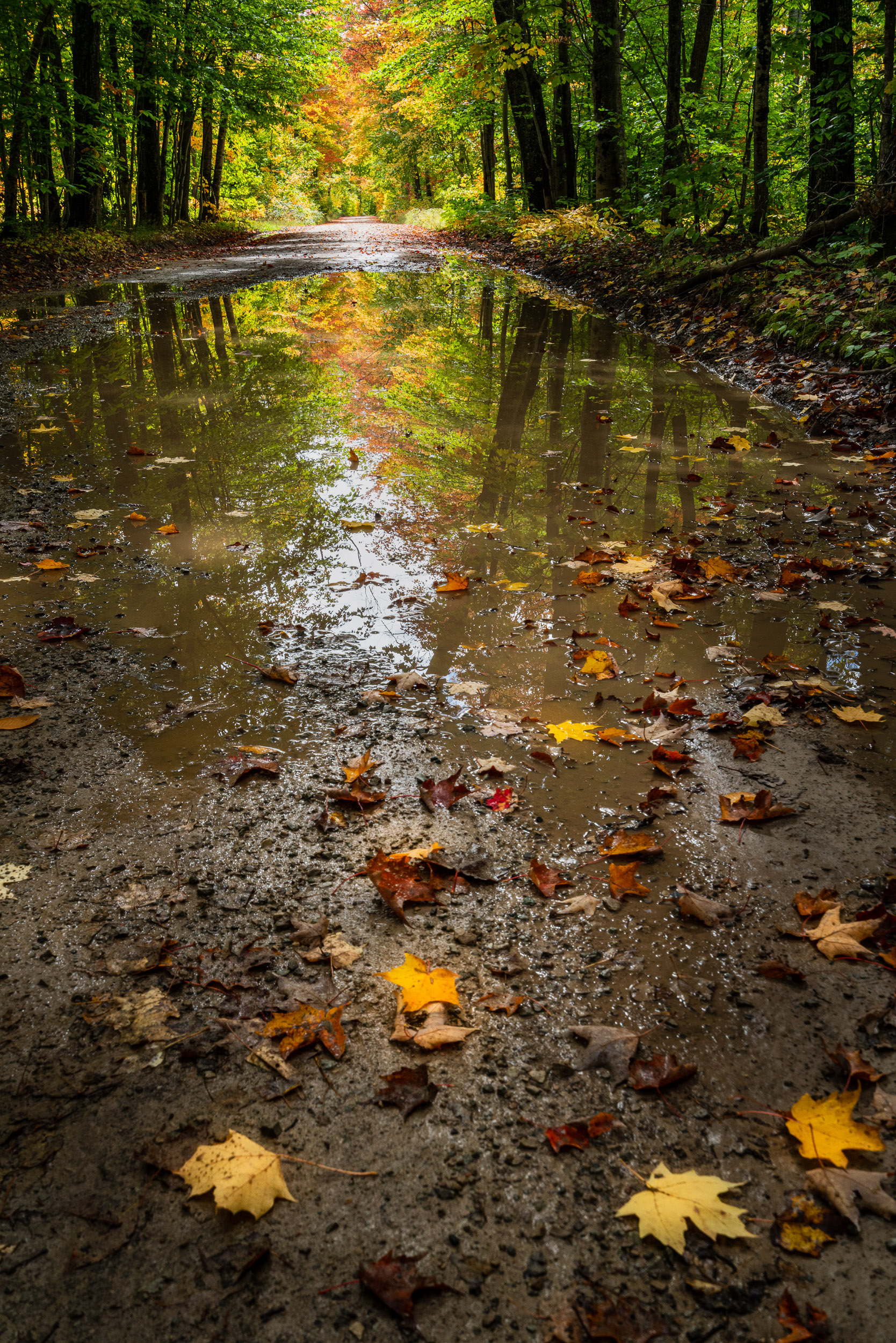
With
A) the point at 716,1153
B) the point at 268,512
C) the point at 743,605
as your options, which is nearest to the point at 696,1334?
the point at 716,1153

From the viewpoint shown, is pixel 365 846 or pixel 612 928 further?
pixel 365 846

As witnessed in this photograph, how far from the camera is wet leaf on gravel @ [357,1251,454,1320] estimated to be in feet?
4.17

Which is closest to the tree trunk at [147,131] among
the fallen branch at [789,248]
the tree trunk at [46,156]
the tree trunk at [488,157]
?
the tree trunk at [46,156]

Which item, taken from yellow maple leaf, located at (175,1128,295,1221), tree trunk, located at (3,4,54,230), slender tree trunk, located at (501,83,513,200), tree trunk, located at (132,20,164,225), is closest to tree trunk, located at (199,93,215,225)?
tree trunk, located at (132,20,164,225)

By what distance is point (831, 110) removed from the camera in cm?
857

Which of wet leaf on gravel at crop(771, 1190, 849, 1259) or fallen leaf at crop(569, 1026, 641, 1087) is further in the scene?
fallen leaf at crop(569, 1026, 641, 1087)

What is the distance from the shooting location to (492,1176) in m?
1.46

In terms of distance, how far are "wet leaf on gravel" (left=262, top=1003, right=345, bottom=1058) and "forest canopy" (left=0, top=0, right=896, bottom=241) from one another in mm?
7705

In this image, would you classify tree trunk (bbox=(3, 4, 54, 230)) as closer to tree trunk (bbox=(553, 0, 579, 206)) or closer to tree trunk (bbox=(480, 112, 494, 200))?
tree trunk (bbox=(553, 0, 579, 206))

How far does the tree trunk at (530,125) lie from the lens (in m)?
18.0

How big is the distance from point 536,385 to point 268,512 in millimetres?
3616

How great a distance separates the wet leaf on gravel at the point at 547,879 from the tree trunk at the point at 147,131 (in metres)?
20.7

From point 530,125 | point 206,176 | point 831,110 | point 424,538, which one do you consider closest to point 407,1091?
point 424,538

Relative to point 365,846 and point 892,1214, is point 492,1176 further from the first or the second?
point 365,846
